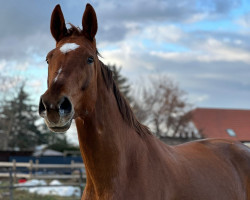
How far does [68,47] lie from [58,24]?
0.45 meters

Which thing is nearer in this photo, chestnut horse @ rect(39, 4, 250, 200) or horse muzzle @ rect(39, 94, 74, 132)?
horse muzzle @ rect(39, 94, 74, 132)

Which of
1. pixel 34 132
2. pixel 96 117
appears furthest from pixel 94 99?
pixel 34 132

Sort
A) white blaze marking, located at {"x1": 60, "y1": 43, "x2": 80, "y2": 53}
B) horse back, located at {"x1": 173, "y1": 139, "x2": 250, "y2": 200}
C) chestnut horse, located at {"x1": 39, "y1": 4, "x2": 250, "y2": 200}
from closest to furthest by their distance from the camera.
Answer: chestnut horse, located at {"x1": 39, "y1": 4, "x2": 250, "y2": 200}
white blaze marking, located at {"x1": 60, "y1": 43, "x2": 80, "y2": 53}
horse back, located at {"x1": 173, "y1": 139, "x2": 250, "y2": 200}

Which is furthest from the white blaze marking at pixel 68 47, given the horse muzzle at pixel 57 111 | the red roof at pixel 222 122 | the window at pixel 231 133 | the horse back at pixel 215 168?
the window at pixel 231 133

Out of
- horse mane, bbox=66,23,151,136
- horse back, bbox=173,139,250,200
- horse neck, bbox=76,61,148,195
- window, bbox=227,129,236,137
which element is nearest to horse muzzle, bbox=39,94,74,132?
horse neck, bbox=76,61,148,195

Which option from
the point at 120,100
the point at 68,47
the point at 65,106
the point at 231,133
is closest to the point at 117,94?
the point at 120,100

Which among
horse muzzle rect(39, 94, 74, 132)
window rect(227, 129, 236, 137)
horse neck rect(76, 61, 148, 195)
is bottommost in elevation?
window rect(227, 129, 236, 137)

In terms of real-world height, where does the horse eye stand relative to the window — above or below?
above

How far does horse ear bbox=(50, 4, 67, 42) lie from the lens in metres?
3.42

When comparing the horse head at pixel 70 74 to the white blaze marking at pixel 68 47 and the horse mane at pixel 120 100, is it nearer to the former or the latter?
the white blaze marking at pixel 68 47

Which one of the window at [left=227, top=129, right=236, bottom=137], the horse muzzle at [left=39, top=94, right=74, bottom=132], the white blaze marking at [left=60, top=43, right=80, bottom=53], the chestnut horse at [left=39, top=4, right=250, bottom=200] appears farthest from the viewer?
the window at [left=227, top=129, right=236, bottom=137]

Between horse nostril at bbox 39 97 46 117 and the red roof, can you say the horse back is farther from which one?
the red roof

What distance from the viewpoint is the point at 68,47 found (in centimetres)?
311

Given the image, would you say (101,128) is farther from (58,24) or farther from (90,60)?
(58,24)
